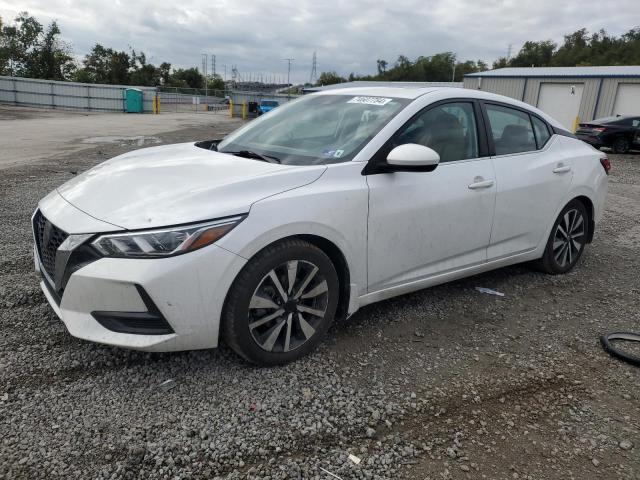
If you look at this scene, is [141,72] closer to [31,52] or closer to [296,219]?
[31,52]

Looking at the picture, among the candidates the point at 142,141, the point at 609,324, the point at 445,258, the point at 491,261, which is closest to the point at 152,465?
the point at 445,258

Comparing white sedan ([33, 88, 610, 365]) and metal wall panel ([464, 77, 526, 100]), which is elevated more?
metal wall panel ([464, 77, 526, 100])

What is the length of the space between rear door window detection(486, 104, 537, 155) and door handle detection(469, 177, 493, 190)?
36 cm

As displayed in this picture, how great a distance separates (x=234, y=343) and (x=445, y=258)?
67.4 inches

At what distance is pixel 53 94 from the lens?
125ft

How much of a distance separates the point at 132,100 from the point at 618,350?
40.7 m

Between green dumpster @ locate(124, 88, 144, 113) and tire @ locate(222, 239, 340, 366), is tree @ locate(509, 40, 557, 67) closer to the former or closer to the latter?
A: green dumpster @ locate(124, 88, 144, 113)

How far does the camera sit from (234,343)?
9.25 feet

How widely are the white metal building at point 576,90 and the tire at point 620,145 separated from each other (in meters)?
10.3

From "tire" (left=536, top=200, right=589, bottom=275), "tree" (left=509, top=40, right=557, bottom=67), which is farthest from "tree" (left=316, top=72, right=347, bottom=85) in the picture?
"tire" (left=536, top=200, right=589, bottom=275)

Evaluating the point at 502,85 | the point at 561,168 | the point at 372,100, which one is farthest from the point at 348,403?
the point at 502,85

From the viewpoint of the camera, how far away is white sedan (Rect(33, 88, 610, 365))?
8.52 ft

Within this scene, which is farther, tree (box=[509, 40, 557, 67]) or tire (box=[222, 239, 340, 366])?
tree (box=[509, 40, 557, 67])

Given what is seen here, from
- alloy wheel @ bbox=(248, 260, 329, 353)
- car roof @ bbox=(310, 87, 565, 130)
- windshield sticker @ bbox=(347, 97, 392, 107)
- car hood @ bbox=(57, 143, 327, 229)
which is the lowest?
alloy wheel @ bbox=(248, 260, 329, 353)
